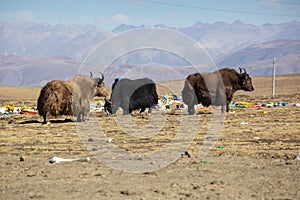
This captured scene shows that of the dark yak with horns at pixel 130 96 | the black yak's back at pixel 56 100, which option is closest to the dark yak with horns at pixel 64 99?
the black yak's back at pixel 56 100

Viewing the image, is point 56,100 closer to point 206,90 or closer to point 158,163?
point 206,90

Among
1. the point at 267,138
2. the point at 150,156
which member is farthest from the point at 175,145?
the point at 267,138

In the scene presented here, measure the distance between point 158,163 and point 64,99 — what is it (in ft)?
29.0

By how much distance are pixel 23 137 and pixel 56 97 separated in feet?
11.3

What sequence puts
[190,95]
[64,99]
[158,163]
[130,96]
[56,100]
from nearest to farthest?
1. [158,163]
2. [56,100]
3. [64,99]
4. [190,95]
5. [130,96]

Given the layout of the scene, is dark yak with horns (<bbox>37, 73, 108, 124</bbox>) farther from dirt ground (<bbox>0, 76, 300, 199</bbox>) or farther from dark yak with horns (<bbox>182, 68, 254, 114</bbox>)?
dark yak with horns (<bbox>182, 68, 254, 114</bbox>)

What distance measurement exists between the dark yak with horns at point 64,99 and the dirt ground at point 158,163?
67 cm

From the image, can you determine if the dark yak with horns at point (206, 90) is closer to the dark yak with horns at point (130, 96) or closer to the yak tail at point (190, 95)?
the yak tail at point (190, 95)

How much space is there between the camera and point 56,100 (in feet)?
59.2

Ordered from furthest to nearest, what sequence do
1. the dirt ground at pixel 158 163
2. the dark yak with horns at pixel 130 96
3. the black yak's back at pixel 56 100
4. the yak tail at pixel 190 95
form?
the dark yak with horns at pixel 130 96 → the yak tail at pixel 190 95 → the black yak's back at pixel 56 100 → the dirt ground at pixel 158 163

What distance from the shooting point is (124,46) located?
59.9 feet

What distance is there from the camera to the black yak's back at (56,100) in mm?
18047

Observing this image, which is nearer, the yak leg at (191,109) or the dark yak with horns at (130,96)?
the yak leg at (191,109)

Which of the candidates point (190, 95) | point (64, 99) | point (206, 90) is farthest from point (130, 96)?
point (64, 99)
